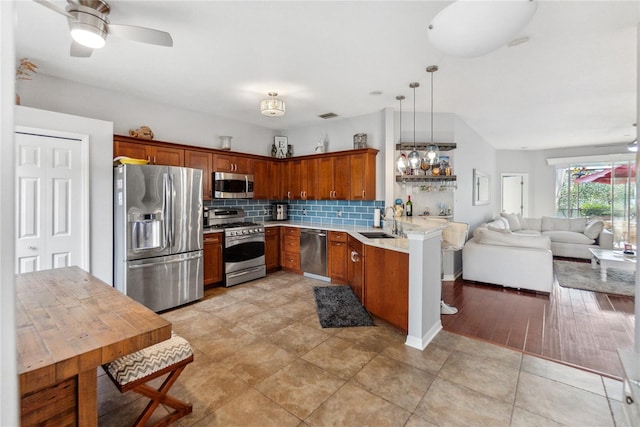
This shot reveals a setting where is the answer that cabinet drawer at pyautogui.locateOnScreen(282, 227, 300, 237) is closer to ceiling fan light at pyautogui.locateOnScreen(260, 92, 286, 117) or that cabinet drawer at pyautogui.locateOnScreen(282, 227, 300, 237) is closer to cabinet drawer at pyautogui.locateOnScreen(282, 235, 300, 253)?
cabinet drawer at pyautogui.locateOnScreen(282, 235, 300, 253)

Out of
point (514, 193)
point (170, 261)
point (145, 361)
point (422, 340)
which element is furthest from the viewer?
point (514, 193)

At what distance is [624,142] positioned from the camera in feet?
23.9

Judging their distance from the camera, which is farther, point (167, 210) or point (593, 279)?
point (593, 279)

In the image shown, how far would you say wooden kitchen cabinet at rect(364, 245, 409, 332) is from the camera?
2.87 meters

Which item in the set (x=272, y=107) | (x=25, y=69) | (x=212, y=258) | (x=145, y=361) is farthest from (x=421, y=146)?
(x=25, y=69)

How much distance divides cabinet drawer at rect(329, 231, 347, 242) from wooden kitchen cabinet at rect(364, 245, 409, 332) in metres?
1.10

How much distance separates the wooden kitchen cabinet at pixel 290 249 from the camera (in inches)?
202

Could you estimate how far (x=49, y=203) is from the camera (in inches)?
120

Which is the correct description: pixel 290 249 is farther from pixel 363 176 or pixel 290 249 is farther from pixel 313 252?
pixel 363 176

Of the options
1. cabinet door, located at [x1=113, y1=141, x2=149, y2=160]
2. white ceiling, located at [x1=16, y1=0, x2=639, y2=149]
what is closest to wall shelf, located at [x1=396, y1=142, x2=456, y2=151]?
white ceiling, located at [x1=16, y1=0, x2=639, y2=149]

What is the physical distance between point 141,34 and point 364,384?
3.01m

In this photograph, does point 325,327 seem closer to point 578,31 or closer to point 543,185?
point 578,31

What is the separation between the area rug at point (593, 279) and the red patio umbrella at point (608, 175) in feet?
11.3

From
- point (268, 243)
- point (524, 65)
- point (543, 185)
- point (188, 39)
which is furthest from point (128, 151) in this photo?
point (543, 185)
